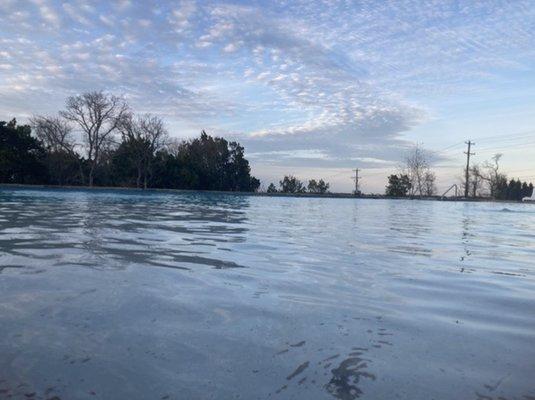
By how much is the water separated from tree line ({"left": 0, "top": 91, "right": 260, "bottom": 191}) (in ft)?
85.2

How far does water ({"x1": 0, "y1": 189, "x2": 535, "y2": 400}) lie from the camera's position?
5.50 feet

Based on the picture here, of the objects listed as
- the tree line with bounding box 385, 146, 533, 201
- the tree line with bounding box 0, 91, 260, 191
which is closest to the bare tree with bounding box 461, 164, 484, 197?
the tree line with bounding box 385, 146, 533, 201

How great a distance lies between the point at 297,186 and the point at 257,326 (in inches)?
1516

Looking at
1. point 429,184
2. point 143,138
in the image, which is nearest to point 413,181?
point 429,184

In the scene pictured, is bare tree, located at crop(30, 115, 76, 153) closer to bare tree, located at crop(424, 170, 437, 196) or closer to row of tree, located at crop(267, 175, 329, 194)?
row of tree, located at crop(267, 175, 329, 194)

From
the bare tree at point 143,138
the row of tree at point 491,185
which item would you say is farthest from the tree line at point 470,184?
the bare tree at point 143,138

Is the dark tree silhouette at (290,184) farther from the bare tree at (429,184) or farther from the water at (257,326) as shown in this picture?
the water at (257,326)

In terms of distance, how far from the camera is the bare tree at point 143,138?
31422 millimetres

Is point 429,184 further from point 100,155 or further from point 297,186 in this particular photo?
point 100,155

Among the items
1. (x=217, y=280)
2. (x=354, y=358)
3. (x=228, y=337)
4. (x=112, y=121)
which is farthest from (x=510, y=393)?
(x=112, y=121)

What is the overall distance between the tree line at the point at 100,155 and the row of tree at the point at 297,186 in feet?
20.5

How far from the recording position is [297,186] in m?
40.7

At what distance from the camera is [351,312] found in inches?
107

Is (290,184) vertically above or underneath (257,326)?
above
